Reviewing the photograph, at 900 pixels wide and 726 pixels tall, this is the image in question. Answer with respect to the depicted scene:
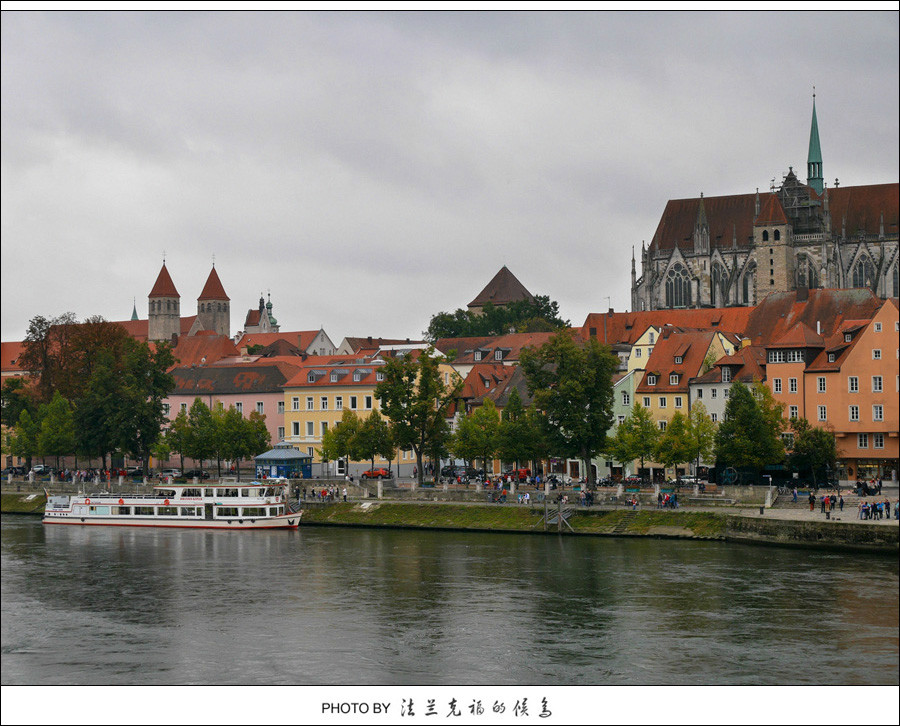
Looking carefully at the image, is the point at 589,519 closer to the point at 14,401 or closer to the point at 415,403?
the point at 415,403

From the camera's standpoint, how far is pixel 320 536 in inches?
2264

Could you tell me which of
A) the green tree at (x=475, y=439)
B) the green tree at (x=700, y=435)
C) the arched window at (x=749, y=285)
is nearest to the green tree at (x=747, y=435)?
the green tree at (x=700, y=435)

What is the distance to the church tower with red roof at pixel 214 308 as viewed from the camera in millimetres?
175125

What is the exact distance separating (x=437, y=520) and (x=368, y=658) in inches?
1210

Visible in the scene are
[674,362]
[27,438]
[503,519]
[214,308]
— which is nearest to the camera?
[503,519]

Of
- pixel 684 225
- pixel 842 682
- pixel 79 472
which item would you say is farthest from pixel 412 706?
pixel 684 225

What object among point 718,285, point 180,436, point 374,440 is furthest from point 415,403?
point 718,285

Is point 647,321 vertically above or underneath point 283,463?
above

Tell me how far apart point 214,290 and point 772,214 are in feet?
250

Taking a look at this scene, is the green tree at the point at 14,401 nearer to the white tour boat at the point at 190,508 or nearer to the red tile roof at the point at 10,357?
the white tour boat at the point at 190,508

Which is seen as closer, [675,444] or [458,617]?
[458,617]

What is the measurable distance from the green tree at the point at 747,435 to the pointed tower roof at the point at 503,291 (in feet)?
333

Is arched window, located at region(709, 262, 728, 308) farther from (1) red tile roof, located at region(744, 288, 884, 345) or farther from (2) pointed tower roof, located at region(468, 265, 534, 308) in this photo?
(1) red tile roof, located at region(744, 288, 884, 345)

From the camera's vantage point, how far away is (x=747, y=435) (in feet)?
173
